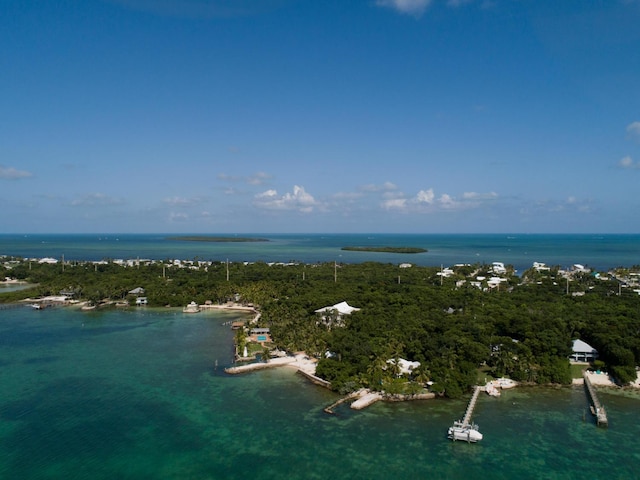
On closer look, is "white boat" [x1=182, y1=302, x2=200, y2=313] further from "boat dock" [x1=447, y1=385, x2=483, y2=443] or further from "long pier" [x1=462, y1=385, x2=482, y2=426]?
"boat dock" [x1=447, y1=385, x2=483, y2=443]

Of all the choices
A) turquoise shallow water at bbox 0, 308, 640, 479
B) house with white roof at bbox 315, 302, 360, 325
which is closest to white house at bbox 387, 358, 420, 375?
turquoise shallow water at bbox 0, 308, 640, 479

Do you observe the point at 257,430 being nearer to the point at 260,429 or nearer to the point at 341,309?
the point at 260,429

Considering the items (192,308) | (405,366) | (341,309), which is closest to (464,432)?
(405,366)

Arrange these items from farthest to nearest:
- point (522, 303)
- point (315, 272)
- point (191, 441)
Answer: point (315, 272)
point (522, 303)
point (191, 441)

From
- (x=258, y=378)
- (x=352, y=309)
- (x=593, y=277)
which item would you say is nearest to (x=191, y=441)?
(x=258, y=378)

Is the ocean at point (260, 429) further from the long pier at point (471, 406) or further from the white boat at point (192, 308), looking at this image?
the white boat at point (192, 308)

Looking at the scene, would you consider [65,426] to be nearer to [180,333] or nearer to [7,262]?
[180,333]

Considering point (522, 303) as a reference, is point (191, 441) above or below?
below
